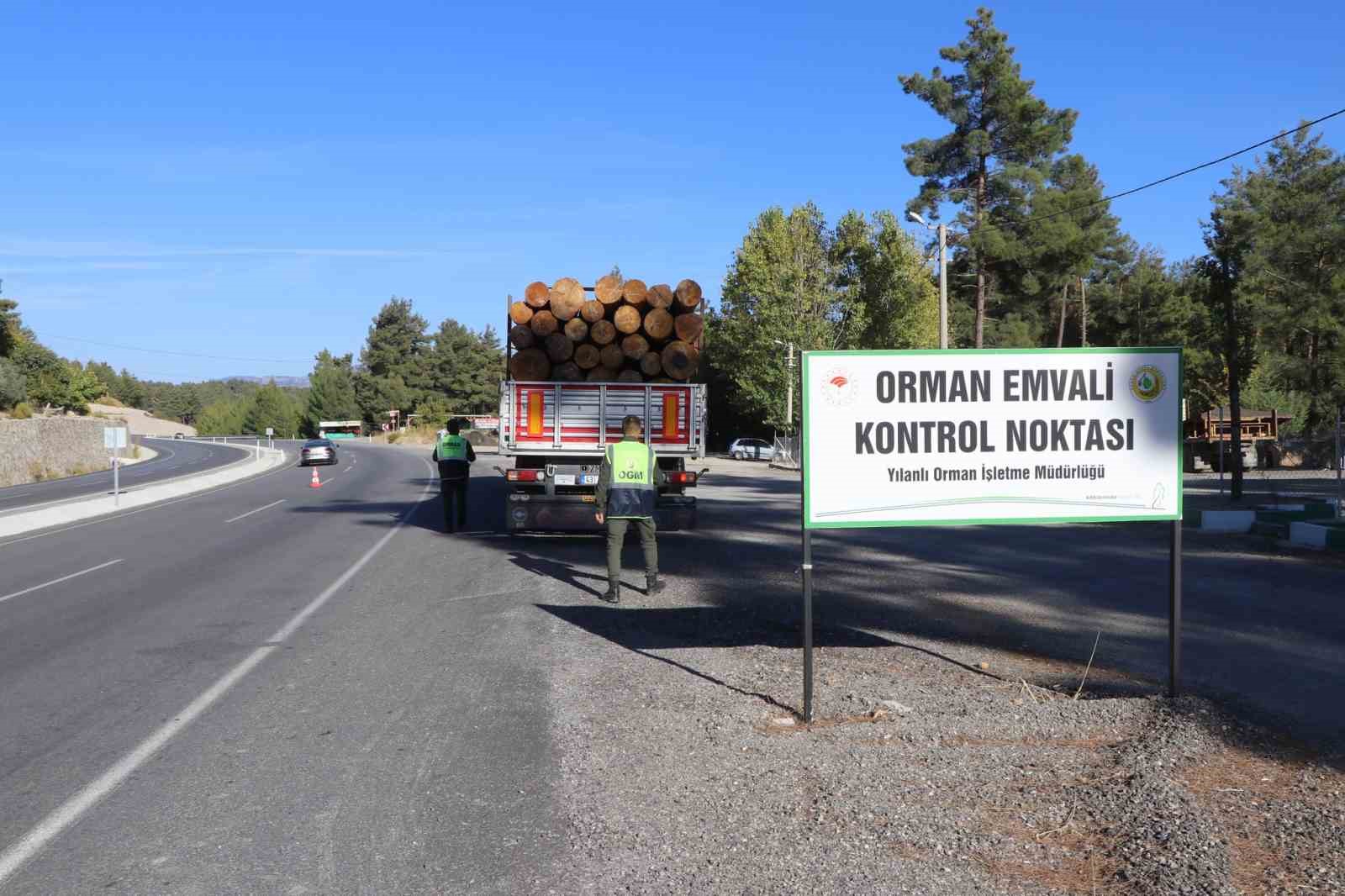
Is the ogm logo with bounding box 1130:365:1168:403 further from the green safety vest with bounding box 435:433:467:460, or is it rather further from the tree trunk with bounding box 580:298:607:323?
the green safety vest with bounding box 435:433:467:460

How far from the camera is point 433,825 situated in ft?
15.8

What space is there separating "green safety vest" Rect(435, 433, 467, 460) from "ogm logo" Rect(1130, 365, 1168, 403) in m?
12.4

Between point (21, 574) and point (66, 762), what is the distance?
975 cm

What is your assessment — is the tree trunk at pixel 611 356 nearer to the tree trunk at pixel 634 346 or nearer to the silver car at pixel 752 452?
the tree trunk at pixel 634 346

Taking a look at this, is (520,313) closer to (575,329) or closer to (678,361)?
(575,329)

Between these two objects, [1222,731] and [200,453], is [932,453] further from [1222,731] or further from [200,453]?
[200,453]

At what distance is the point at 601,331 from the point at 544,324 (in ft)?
2.67

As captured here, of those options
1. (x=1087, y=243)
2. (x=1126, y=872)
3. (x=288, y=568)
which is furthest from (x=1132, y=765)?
(x=1087, y=243)

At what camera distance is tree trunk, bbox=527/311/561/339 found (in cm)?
1603

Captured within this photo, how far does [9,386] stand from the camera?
2530 inches

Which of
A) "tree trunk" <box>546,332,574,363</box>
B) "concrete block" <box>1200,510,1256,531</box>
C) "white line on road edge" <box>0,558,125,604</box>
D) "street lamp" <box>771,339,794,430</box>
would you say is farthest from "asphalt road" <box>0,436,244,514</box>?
"street lamp" <box>771,339,794,430</box>

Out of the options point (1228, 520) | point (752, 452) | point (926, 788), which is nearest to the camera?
point (926, 788)

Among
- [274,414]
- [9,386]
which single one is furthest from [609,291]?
[274,414]

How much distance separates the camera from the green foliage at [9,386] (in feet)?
210
